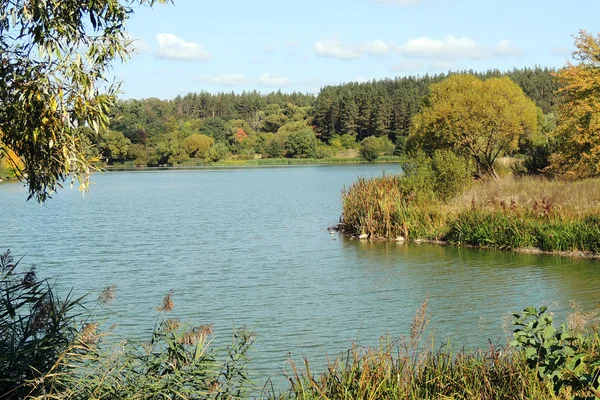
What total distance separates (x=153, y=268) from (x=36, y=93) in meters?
15.6

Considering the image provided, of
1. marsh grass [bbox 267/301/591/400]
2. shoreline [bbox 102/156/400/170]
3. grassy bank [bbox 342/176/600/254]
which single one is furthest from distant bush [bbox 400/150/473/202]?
shoreline [bbox 102/156/400/170]

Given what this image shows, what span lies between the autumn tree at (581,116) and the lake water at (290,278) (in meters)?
8.84

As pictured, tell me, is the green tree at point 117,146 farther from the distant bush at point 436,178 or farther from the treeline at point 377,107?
the distant bush at point 436,178

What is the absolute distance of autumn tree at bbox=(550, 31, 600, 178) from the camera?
27.5 metres

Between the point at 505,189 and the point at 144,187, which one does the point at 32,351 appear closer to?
the point at 505,189

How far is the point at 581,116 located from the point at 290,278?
50.8ft

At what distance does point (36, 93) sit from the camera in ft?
18.9

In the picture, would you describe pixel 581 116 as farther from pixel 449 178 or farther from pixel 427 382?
pixel 427 382

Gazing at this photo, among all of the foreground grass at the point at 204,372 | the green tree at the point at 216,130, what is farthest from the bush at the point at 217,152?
the foreground grass at the point at 204,372

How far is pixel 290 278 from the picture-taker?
19016mm

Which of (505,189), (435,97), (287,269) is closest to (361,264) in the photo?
(287,269)

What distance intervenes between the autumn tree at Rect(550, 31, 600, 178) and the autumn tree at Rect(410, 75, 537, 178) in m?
5.11

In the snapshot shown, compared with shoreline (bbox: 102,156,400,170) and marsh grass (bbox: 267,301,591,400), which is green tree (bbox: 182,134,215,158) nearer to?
shoreline (bbox: 102,156,400,170)

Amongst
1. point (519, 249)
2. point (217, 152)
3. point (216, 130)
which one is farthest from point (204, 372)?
point (216, 130)
